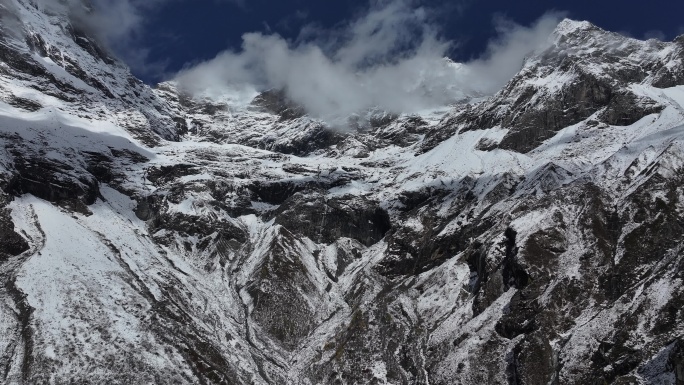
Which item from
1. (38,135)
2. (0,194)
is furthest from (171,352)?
(38,135)

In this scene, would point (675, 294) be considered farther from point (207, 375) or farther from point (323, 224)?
point (323, 224)

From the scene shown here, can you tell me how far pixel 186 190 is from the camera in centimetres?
14588

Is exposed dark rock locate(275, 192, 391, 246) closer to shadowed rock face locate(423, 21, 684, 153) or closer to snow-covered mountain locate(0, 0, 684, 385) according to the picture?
snow-covered mountain locate(0, 0, 684, 385)

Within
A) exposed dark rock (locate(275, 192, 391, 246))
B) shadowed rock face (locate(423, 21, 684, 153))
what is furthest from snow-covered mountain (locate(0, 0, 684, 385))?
shadowed rock face (locate(423, 21, 684, 153))

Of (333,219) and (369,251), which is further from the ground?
(333,219)

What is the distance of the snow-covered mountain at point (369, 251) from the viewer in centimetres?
7262

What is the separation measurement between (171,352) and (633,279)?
2253 inches

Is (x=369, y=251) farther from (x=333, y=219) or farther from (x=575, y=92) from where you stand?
(x=575, y=92)

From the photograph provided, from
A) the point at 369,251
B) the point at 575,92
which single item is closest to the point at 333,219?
the point at 369,251

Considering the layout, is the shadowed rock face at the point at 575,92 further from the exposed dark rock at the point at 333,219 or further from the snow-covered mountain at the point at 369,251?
the exposed dark rock at the point at 333,219

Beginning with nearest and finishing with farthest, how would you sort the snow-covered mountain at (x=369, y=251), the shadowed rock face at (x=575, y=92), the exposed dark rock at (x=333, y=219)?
the snow-covered mountain at (x=369, y=251)
the exposed dark rock at (x=333, y=219)
the shadowed rock face at (x=575, y=92)

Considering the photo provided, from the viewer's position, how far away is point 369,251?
422 ft

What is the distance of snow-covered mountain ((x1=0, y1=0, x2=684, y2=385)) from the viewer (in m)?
72.6

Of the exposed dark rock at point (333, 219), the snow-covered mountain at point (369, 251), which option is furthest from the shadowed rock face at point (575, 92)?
the exposed dark rock at point (333, 219)
